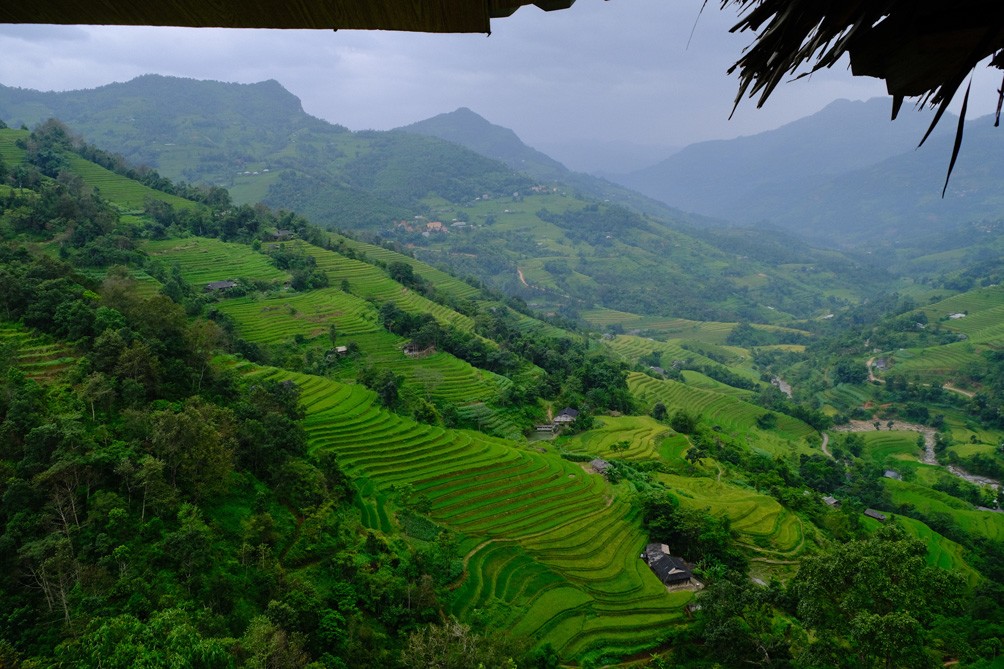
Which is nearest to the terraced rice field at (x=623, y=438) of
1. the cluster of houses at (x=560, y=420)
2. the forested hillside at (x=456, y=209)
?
the cluster of houses at (x=560, y=420)

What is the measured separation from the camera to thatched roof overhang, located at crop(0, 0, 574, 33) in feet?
4.33

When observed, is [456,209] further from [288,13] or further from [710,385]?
[288,13]

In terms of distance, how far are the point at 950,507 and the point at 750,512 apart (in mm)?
16040

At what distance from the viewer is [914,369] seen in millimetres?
49438

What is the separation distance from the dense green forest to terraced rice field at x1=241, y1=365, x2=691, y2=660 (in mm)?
104

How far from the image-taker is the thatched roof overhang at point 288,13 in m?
1.32

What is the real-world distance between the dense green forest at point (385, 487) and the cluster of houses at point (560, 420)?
0.43 metres

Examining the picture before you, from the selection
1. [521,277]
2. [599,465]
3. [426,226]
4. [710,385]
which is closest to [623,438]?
[599,465]

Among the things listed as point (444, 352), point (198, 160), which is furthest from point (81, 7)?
point (198, 160)

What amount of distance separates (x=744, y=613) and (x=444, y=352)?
832 inches

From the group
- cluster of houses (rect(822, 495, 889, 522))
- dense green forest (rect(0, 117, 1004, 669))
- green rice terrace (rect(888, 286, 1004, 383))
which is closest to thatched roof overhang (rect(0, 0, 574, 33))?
dense green forest (rect(0, 117, 1004, 669))

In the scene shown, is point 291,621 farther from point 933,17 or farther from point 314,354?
point 314,354

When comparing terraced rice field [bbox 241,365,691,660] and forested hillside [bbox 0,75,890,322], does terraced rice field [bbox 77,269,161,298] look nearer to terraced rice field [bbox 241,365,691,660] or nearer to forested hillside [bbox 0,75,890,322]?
terraced rice field [bbox 241,365,691,660]

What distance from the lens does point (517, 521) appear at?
1770cm
